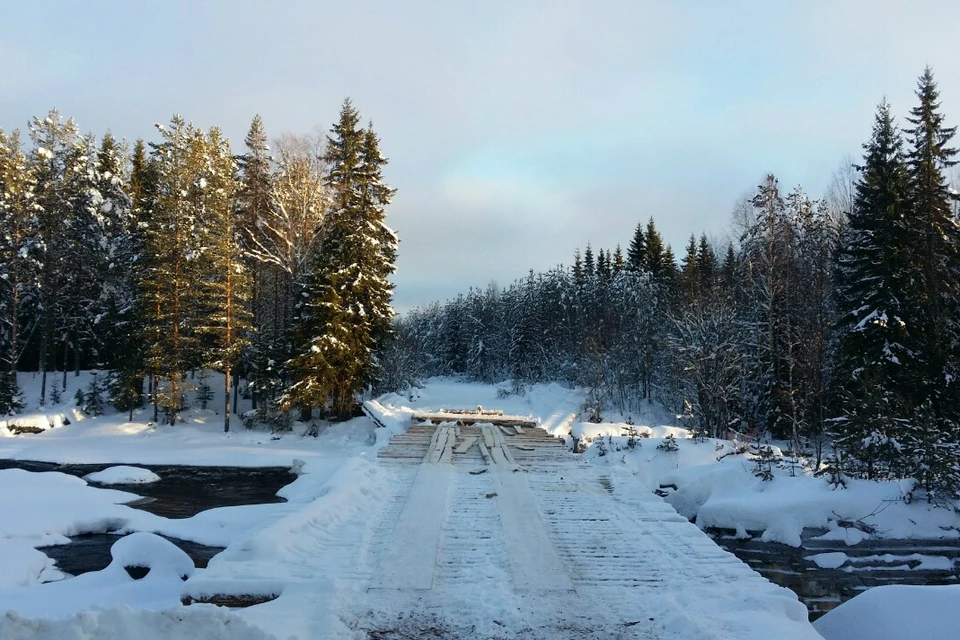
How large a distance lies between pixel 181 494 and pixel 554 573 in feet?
34.9

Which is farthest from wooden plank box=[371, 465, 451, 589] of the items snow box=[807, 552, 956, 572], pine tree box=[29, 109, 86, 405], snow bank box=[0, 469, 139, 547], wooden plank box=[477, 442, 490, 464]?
pine tree box=[29, 109, 86, 405]

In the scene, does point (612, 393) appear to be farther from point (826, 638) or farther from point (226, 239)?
point (826, 638)

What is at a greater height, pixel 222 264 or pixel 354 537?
pixel 222 264

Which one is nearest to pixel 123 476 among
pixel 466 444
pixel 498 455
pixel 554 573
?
pixel 466 444

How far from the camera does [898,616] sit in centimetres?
445

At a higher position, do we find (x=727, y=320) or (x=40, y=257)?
(x=40, y=257)

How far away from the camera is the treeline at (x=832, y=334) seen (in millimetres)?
9258

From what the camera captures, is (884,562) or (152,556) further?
(884,562)

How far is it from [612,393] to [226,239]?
73.7ft

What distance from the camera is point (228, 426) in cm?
2359

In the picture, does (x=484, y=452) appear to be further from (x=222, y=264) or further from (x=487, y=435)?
(x=222, y=264)

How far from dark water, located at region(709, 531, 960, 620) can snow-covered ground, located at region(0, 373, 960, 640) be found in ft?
0.69

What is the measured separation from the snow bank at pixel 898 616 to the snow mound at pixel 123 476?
14897mm

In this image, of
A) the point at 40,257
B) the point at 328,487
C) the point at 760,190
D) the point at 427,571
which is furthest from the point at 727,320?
the point at 40,257
